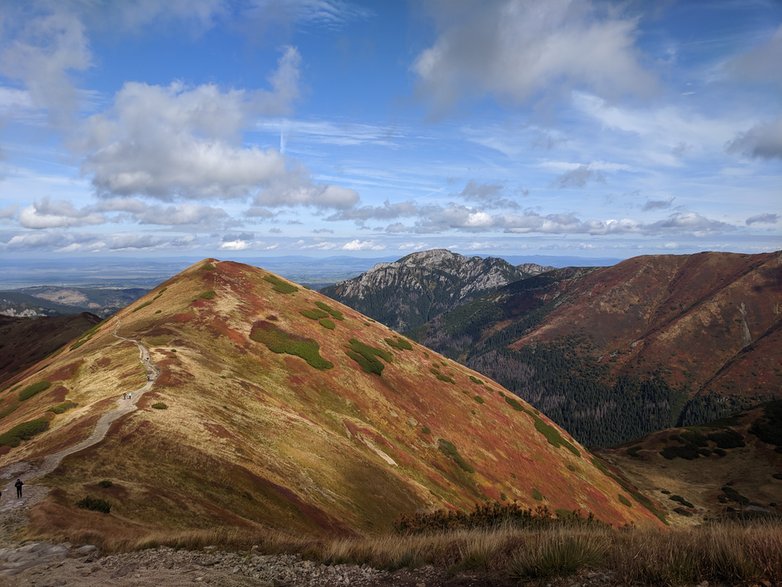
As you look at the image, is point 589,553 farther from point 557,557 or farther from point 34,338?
point 34,338

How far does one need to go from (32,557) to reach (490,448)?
148 ft

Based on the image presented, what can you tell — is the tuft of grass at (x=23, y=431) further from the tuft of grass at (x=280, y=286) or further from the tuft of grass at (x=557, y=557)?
the tuft of grass at (x=280, y=286)

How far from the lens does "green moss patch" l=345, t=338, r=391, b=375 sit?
5203cm

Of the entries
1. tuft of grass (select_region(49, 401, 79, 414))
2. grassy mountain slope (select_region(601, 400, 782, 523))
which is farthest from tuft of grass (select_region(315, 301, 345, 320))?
grassy mountain slope (select_region(601, 400, 782, 523))

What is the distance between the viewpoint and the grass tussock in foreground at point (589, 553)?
28.1 feet

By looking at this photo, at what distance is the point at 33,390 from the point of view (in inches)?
1347

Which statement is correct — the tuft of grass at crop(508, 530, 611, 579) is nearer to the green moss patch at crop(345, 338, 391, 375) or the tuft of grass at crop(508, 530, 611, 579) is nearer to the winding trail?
the winding trail

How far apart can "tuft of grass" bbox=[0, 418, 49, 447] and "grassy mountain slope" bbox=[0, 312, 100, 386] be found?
82.0m

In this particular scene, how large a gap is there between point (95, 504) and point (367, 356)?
37.0 m

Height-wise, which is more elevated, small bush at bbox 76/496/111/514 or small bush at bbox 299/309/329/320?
small bush at bbox 299/309/329/320

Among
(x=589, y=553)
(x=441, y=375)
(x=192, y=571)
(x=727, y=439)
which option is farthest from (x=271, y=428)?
(x=727, y=439)

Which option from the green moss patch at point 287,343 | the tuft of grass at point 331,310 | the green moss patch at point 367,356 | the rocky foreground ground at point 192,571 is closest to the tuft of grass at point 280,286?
the tuft of grass at point 331,310

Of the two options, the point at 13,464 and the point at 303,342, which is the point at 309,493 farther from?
the point at 303,342

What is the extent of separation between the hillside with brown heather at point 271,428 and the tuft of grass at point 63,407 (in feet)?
0.66
